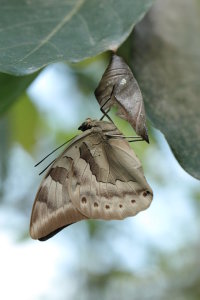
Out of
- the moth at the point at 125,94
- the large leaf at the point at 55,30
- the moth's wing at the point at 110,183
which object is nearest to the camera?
the large leaf at the point at 55,30

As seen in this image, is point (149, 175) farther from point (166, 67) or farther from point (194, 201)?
point (166, 67)

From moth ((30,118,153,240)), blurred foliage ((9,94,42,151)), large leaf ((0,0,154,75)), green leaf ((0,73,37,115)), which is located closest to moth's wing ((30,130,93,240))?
moth ((30,118,153,240))

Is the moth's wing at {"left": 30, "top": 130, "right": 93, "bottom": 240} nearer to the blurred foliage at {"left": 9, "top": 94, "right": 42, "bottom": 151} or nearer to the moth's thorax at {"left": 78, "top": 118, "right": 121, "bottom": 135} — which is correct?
the moth's thorax at {"left": 78, "top": 118, "right": 121, "bottom": 135}

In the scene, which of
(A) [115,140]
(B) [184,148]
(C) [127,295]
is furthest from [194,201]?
(B) [184,148]

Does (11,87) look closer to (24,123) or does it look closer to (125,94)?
(125,94)

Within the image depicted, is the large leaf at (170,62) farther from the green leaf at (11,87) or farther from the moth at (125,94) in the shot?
the green leaf at (11,87)

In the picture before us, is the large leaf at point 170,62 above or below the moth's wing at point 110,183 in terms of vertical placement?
above

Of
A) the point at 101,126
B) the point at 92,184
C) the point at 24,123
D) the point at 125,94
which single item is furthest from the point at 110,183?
the point at 24,123

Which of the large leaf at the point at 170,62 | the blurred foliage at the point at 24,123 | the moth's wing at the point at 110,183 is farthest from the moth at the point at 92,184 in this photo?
the blurred foliage at the point at 24,123
